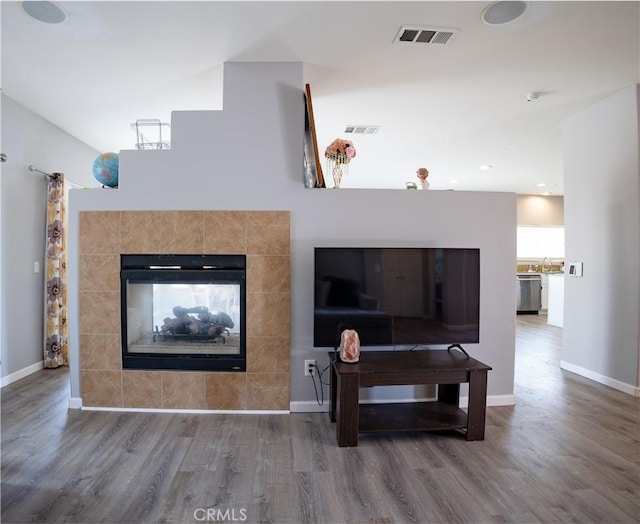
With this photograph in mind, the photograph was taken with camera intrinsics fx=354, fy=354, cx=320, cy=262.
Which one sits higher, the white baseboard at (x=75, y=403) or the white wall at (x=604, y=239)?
the white wall at (x=604, y=239)

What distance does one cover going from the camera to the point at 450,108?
364 cm

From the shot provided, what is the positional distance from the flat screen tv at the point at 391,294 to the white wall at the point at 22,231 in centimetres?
309

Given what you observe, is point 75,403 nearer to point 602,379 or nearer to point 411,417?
point 411,417

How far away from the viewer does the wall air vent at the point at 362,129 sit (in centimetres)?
413

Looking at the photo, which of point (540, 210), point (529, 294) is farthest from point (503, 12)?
point (540, 210)

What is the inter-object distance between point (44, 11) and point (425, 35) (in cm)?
248

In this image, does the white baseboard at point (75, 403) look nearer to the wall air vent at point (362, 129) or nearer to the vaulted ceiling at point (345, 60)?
the vaulted ceiling at point (345, 60)

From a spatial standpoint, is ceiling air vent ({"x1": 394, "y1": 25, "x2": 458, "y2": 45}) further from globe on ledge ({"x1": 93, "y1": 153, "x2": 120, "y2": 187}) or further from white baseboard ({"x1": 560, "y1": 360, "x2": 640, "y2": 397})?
white baseboard ({"x1": 560, "y1": 360, "x2": 640, "y2": 397})

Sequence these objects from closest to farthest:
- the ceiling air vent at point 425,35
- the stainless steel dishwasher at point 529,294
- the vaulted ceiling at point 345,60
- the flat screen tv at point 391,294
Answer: the vaulted ceiling at point 345,60
the ceiling air vent at point 425,35
the flat screen tv at point 391,294
the stainless steel dishwasher at point 529,294

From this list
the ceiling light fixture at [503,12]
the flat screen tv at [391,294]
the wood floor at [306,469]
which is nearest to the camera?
the wood floor at [306,469]

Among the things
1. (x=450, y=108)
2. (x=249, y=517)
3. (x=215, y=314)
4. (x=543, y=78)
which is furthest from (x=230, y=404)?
(x=543, y=78)

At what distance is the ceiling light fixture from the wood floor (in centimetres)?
278

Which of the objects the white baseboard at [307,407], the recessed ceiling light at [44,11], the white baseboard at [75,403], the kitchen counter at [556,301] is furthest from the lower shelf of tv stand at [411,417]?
the kitchen counter at [556,301]

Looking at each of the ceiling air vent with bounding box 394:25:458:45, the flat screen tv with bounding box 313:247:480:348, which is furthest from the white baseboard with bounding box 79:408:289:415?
the ceiling air vent with bounding box 394:25:458:45
